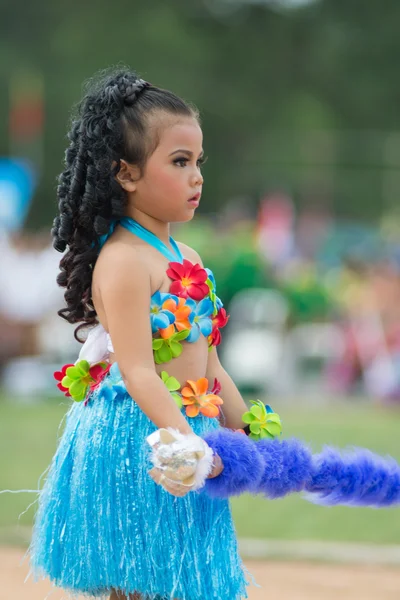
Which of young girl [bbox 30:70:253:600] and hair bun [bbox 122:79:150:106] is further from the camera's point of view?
hair bun [bbox 122:79:150:106]

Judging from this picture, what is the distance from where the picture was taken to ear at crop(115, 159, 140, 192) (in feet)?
10.5

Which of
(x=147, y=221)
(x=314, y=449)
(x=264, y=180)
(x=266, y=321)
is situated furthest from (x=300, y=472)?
(x=264, y=180)

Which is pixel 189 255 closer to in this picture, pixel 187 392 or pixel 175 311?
pixel 175 311

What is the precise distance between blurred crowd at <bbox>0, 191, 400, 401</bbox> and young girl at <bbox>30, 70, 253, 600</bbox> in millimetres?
7698

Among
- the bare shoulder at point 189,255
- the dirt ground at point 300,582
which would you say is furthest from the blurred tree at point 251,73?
the bare shoulder at point 189,255

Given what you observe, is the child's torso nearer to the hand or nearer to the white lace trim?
the white lace trim

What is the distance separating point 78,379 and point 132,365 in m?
0.31

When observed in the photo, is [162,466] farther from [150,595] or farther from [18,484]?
[18,484]

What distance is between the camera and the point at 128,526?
3.08m

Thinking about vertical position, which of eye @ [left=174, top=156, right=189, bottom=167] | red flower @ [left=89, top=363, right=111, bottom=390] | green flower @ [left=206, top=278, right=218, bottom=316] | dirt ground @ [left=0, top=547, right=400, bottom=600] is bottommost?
dirt ground @ [left=0, top=547, right=400, bottom=600]

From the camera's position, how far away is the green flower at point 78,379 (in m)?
3.29

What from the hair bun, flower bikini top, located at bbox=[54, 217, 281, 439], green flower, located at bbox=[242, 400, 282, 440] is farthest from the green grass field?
the hair bun

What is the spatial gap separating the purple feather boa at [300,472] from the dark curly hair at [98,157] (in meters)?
0.64

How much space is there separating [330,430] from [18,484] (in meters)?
3.30
